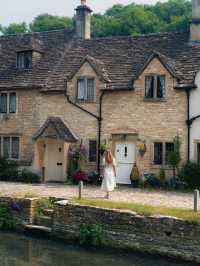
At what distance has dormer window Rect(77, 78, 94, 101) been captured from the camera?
1072 inches

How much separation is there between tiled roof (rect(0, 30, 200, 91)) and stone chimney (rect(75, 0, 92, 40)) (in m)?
0.63

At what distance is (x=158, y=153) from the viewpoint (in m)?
25.4

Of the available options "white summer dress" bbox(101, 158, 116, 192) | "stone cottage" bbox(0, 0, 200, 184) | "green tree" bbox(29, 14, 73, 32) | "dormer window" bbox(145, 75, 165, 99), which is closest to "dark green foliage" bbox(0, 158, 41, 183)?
"stone cottage" bbox(0, 0, 200, 184)

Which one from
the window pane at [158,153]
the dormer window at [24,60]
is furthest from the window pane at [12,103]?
the window pane at [158,153]

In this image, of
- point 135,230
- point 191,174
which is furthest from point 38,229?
point 191,174

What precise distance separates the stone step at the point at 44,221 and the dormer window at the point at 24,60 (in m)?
14.5

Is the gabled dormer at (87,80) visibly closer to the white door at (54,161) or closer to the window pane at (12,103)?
the white door at (54,161)

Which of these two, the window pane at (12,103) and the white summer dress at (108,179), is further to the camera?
the window pane at (12,103)

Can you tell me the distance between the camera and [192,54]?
2659cm

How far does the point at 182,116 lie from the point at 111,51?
287 inches

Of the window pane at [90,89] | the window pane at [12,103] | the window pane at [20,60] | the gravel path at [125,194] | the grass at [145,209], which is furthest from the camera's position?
the window pane at [20,60]

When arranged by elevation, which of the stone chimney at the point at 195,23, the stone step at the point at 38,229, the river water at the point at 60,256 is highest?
the stone chimney at the point at 195,23

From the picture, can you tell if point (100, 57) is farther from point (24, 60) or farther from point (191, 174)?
point (191, 174)

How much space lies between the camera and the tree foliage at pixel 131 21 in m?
57.2
